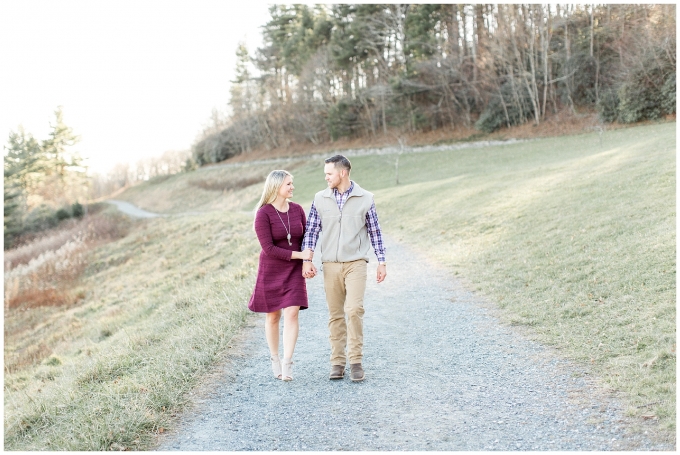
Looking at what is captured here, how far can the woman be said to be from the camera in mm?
5301

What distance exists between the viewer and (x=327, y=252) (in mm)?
5453

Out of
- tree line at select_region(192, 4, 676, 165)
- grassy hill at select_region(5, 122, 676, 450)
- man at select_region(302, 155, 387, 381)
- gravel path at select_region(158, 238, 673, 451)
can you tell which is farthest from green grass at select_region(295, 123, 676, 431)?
tree line at select_region(192, 4, 676, 165)

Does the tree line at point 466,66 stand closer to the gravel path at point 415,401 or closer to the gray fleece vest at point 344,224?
the gravel path at point 415,401

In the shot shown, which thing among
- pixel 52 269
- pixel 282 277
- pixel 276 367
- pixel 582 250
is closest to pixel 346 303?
pixel 282 277

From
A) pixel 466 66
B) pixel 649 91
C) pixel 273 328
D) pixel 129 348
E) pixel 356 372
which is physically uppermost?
pixel 466 66

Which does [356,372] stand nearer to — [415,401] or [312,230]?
[415,401]

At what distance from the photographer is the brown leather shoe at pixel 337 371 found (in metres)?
5.49

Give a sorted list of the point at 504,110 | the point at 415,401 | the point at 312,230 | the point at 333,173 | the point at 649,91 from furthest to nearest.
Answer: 1. the point at 504,110
2. the point at 649,91
3. the point at 312,230
4. the point at 333,173
5. the point at 415,401

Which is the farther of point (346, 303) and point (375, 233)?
point (375, 233)

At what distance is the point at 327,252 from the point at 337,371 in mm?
1188

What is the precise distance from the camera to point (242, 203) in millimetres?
35781

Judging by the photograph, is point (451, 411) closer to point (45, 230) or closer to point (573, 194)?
point (573, 194)

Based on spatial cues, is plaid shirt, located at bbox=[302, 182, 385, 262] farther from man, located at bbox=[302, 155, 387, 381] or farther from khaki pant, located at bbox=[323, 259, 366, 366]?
khaki pant, located at bbox=[323, 259, 366, 366]

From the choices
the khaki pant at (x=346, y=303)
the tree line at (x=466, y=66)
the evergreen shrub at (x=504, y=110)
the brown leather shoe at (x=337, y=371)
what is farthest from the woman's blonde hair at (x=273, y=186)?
the evergreen shrub at (x=504, y=110)
